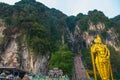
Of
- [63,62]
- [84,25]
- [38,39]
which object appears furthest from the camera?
[84,25]

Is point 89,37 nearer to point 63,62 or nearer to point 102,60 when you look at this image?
point 63,62

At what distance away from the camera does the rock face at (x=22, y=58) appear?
104 feet

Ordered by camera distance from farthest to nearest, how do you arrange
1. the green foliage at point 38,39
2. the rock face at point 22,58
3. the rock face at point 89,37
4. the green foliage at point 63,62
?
the rock face at point 89,37
the rock face at point 22,58
the green foliage at point 38,39
the green foliage at point 63,62

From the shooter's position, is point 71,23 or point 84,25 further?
point 71,23

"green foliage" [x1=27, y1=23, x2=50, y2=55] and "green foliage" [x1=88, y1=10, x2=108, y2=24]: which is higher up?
"green foliage" [x1=88, y1=10, x2=108, y2=24]

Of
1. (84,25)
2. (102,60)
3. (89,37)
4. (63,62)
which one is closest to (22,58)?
(63,62)

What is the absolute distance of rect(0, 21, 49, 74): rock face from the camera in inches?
1248

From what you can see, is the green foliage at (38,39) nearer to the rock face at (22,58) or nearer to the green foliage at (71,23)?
the rock face at (22,58)

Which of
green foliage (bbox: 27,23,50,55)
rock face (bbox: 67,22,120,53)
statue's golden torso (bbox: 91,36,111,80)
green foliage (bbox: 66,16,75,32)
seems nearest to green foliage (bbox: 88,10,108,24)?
rock face (bbox: 67,22,120,53)

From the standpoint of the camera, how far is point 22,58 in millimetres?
32344

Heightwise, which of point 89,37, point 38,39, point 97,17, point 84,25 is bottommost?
point 38,39

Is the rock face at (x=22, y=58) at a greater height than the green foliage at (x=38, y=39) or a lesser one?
lesser

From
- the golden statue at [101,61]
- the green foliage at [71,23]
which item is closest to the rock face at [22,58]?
the golden statue at [101,61]

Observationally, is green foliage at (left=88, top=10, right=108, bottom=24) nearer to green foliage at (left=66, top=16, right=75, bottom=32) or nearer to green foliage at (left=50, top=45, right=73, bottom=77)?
green foliage at (left=66, top=16, right=75, bottom=32)
